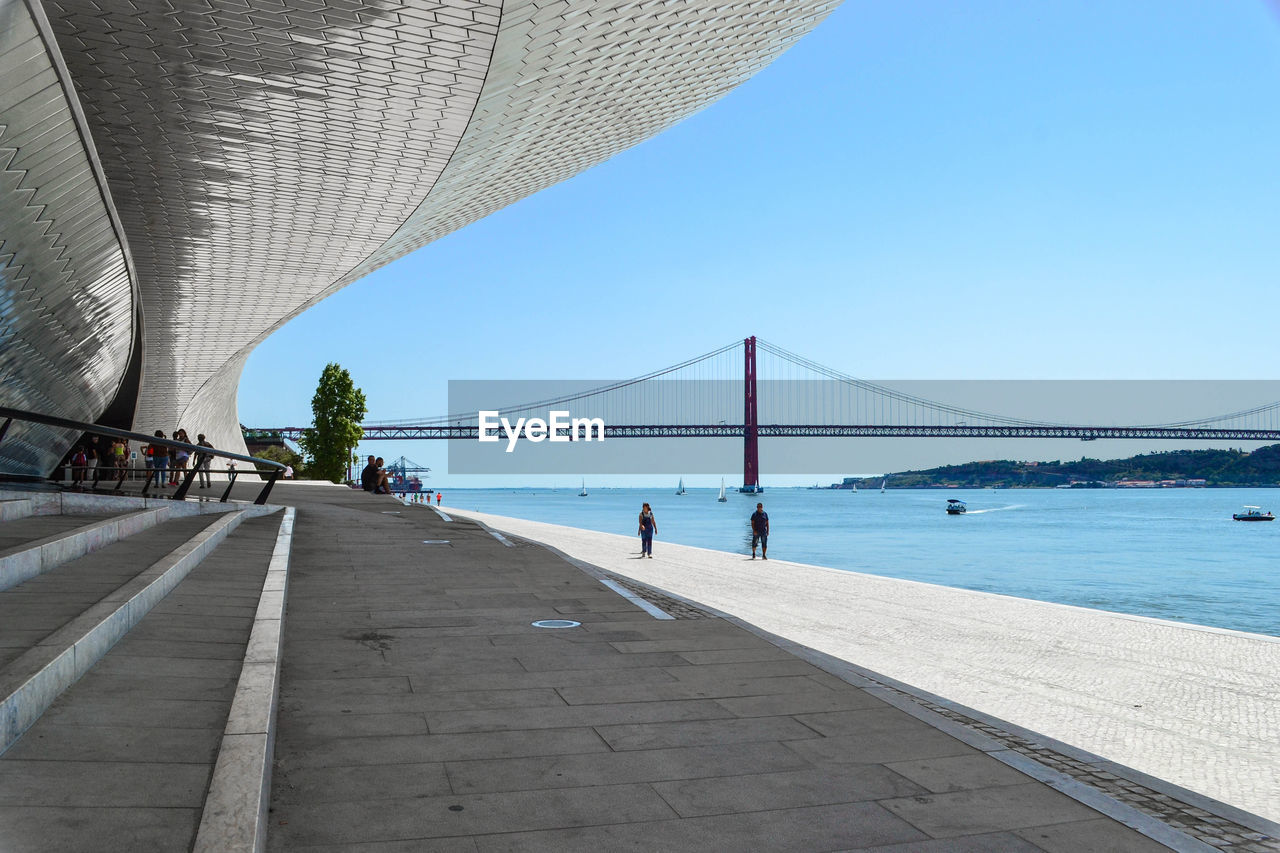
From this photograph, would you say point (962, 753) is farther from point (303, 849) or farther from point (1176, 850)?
point (303, 849)

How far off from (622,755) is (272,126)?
42.3ft

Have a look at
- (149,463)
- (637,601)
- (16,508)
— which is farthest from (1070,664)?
(149,463)

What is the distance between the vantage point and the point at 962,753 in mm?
4109

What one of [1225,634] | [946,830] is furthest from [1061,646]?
[946,830]

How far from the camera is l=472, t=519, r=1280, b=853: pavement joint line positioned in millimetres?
3274

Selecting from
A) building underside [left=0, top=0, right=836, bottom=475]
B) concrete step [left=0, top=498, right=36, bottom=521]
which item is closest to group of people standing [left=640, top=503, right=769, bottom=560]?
building underside [left=0, top=0, right=836, bottom=475]

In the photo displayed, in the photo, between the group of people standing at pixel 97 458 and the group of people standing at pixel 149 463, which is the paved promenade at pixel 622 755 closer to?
the group of people standing at pixel 149 463

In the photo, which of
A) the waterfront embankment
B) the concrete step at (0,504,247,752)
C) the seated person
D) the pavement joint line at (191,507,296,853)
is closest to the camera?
the pavement joint line at (191,507,296,853)

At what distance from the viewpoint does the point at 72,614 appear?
4.52m

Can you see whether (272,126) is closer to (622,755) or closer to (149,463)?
(149,463)

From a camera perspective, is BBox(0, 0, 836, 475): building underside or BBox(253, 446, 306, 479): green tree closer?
BBox(0, 0, 836, 475): building underside

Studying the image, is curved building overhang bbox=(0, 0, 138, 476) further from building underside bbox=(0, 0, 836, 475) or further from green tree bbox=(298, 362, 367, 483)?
green tree bbox=(298, 362, 367, 483)

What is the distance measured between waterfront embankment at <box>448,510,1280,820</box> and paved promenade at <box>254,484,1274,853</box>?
3.33 m

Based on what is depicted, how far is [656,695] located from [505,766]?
128 cm
